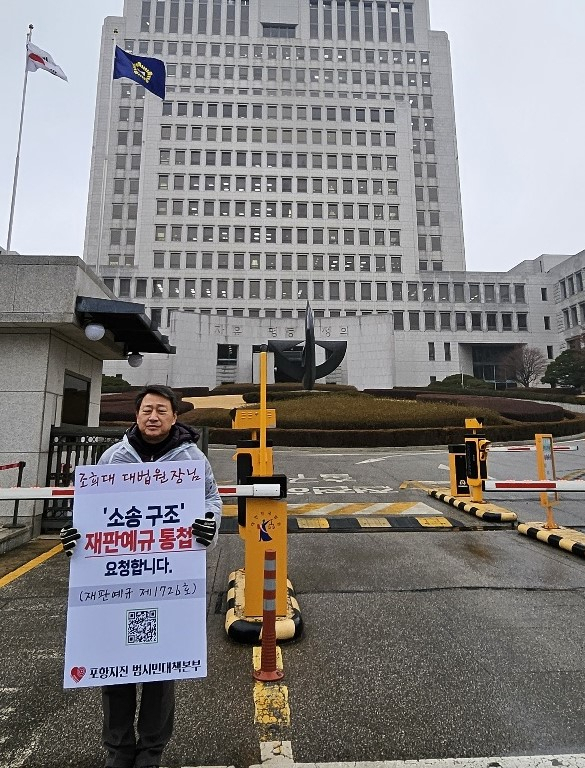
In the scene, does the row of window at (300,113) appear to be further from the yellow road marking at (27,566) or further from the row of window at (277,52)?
the yellow road marking at (27,566)

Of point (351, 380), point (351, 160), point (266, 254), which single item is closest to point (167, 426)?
point (351, 380)

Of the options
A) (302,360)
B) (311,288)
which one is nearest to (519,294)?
(311,288)

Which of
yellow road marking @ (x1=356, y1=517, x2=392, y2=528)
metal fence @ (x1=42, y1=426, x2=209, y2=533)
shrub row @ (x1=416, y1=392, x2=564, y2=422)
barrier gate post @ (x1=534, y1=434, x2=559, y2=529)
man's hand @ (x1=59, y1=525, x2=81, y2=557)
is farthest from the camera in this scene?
shrub row @ (x1=416, y1=392, x2=564, y2=422)

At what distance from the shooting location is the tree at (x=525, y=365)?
50250 millimetres

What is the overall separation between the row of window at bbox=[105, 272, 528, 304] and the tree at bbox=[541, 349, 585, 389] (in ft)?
34.8

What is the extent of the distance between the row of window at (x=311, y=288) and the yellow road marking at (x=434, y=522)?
4758cm

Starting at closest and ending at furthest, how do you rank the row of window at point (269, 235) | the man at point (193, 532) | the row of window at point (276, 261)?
the man at point (193, 532) < the row of window at point (276, 261) < the row of window at point (269, 235)

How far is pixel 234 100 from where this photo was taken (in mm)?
57812

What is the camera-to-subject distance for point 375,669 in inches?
119

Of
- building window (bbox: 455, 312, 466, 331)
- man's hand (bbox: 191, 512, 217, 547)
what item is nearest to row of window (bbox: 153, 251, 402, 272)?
building window (bbox: 455, 312, 466, 331)

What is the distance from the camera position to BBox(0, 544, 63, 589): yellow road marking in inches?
187

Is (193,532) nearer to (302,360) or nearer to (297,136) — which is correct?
(302,360)

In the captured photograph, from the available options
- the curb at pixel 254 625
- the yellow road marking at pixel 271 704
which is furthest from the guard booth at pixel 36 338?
the yellow road marking at pixel 271 704

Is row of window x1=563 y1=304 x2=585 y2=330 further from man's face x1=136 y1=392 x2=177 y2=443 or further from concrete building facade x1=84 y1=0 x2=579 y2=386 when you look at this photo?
man's face x1=136 y1=392 x2=177 y2=443
